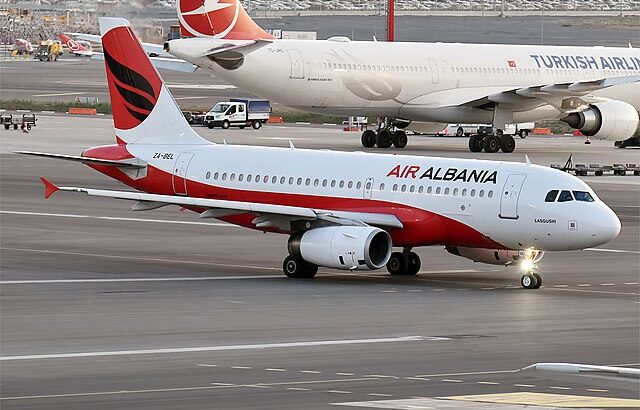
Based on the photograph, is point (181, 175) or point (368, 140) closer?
point (181, 175)

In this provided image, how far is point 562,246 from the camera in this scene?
120ft

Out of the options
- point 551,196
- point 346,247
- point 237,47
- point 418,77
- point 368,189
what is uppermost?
point 237,47

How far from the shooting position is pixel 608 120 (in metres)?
82.4

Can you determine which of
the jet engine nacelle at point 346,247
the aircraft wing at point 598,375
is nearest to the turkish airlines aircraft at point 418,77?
the jet engine nacelle at point 346,247

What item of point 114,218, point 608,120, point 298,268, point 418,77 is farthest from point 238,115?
point 298,268

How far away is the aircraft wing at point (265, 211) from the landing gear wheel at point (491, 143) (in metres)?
44.5

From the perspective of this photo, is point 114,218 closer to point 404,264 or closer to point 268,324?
point 404,264

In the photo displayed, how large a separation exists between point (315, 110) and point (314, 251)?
45.8 meters

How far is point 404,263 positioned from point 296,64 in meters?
41.6

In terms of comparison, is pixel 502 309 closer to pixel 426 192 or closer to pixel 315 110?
pixel 426 192

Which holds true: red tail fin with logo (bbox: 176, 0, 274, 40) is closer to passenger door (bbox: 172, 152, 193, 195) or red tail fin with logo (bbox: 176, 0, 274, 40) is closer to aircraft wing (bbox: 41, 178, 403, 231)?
passenger door (bbox: 172, 152, 193, 195)

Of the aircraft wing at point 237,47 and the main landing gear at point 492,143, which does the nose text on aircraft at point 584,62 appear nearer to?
the main landing gear at point 492,143

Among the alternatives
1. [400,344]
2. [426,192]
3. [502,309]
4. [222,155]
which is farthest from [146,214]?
Result: [400,344]

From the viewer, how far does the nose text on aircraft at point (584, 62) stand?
8706cm
